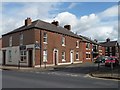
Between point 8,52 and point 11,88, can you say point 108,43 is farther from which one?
point 11,88

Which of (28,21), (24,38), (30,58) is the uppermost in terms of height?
(28,21)

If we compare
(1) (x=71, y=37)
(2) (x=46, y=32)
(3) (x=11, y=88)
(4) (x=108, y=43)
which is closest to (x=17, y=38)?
(2) (x=46, y=32)

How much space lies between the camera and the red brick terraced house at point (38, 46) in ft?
121

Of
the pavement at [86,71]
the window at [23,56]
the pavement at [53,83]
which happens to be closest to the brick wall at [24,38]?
Result: the window at [23,56]

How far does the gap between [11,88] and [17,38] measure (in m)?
29.3

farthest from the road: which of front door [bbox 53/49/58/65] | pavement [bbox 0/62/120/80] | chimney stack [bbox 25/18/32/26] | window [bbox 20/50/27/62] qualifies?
chimney stack [bbox 25/18/32/26]

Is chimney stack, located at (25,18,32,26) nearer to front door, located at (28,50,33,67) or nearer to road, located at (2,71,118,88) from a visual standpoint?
front door, located at (28,50,33,67)

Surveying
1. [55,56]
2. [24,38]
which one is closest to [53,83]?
[24,38]

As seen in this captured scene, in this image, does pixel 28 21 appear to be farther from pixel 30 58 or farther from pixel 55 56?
pixel 55 56

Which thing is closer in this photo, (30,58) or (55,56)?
(30,58)

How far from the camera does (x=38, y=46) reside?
120 ft

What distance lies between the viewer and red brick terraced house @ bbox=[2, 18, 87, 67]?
3681 centimetres

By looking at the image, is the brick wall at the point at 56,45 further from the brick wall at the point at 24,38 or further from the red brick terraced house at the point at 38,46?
the brick wall at the point at 24,38

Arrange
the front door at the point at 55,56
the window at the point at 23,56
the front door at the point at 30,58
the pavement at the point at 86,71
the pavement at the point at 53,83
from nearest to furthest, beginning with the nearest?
the pavement at the point at 53,83, the pavement at the point at 86,71, the front door at the point at 30,58, the window at the point at 23,56, the front door at the point at 55,56
